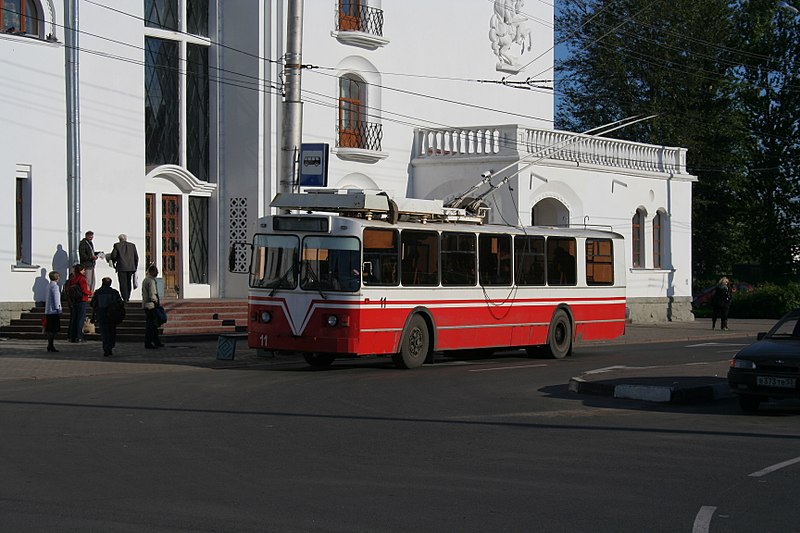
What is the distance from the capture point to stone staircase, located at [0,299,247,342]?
28.8 m

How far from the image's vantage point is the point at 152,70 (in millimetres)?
33688

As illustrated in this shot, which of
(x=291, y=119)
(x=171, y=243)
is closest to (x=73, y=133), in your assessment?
(x=171, y=243)

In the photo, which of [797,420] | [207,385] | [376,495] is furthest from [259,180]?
[376,495]

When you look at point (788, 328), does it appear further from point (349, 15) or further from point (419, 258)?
point (349, 15)

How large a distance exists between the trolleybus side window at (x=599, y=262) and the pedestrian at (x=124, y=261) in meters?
11.3

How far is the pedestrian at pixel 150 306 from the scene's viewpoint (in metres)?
25.4

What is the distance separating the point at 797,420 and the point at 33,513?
10.2m

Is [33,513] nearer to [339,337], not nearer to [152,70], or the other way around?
[339,337]

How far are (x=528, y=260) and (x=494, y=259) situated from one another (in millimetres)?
1284

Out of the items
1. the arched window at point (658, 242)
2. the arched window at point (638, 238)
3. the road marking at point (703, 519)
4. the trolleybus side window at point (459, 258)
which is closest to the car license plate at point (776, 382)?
the road marking at point (703, 519)

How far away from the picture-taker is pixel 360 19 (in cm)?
3784

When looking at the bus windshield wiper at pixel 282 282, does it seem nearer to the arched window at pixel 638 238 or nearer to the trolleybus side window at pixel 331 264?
the trolleybus side window at pixel 331 264

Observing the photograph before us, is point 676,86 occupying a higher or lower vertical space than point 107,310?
higher

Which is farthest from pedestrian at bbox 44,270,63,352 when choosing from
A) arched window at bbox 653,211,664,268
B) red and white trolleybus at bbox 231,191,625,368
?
arched window at bbox 653,211,664,268
